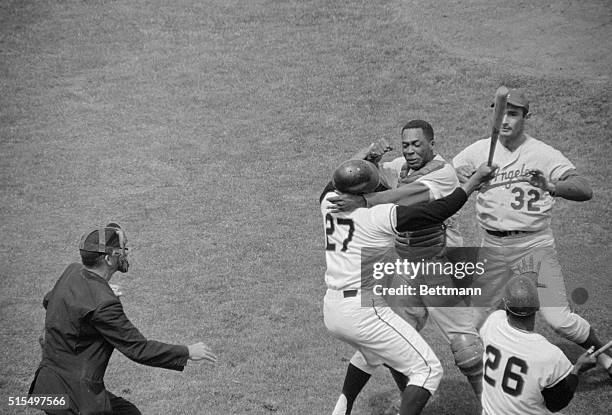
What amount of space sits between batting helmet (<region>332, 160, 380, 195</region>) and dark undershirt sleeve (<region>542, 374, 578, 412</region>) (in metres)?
2.06

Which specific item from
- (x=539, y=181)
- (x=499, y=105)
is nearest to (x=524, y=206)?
(x=539, y=181)

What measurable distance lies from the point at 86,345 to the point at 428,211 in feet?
9.02

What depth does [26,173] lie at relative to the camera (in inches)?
504

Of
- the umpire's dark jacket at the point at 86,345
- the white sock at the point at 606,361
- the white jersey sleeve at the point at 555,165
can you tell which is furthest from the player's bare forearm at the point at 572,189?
the umpire's dark jacket at the point at 86,345

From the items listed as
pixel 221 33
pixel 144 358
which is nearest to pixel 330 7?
pixel 221 33

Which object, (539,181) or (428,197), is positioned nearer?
(428,197)

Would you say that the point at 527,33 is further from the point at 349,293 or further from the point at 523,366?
the point at 523,366

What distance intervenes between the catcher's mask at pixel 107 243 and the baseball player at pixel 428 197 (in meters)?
2.04

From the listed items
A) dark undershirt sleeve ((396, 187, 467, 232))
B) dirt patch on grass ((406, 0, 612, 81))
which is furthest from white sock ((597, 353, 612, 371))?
dirt patch on grass ((406, 0, 612, 81))

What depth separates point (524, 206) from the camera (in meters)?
7.94

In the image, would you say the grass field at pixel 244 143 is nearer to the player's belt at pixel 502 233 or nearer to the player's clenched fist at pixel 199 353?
the player's belt at pixel 502 233

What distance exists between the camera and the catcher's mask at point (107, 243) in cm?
614

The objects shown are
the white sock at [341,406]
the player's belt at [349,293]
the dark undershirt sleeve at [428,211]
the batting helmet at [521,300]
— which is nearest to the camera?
the batting helmet at [521,300]

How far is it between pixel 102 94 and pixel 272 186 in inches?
173
